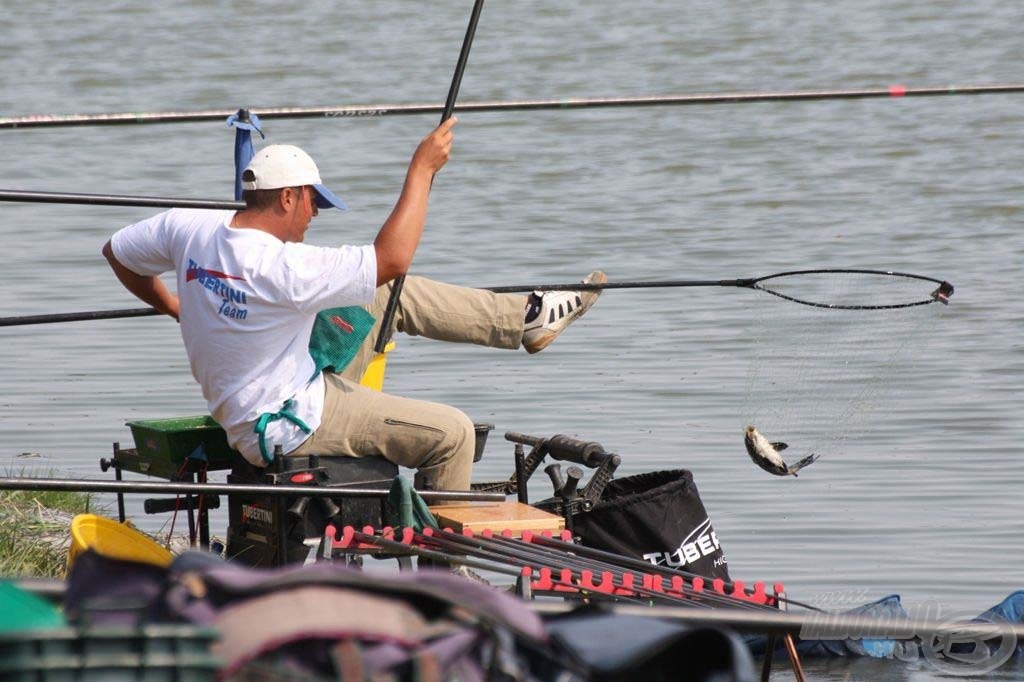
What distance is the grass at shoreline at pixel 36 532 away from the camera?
4734 millimetres

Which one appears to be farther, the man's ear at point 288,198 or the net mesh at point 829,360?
the net mesh at point 829,360

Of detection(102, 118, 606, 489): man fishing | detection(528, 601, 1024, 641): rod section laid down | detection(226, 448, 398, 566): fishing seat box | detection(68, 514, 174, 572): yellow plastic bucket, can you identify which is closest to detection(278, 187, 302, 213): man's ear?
detection(102, 118, 606, 489): man fishing

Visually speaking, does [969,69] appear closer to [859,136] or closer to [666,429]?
[859,136]

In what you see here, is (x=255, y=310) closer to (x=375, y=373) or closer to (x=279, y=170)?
(x=279, y=170)

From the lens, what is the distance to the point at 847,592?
17.0ft

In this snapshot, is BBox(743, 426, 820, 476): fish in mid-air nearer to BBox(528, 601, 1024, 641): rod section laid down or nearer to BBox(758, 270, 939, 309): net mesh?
BBox(758, 270, 939, 309): net mesh

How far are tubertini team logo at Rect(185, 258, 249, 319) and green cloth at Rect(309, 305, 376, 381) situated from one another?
295mm

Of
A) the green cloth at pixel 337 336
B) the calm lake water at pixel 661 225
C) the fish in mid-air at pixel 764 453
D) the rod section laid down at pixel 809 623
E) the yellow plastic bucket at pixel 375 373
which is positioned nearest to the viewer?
the rod section laid down at pixel 809 623

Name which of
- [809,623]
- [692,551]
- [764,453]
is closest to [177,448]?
[692,551]

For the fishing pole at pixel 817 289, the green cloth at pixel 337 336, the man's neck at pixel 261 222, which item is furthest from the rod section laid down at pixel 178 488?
the fishing pole at pixel 817 289

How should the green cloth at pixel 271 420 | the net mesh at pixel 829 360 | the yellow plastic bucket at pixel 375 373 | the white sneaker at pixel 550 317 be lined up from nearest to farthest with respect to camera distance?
the green cloth at pixel 271 420 < the yellow plastic bucket at pixel 375 373 < the white sneaker at pixel 550 317 < the net mesh at pixel 829 360

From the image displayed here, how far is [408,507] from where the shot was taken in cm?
388

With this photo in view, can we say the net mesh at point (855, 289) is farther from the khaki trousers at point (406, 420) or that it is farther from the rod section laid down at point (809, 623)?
the rod section laid down at point (809, 623)

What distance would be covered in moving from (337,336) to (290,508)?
1.56 ft
